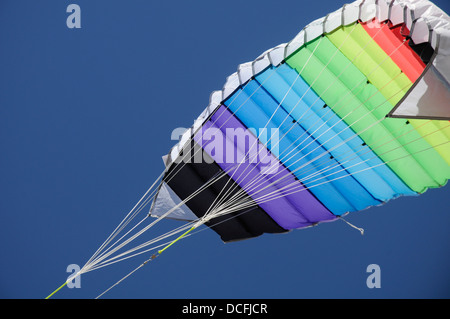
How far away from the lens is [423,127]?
20.3 ft

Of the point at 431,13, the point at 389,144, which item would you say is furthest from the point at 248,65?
the point at 431,13

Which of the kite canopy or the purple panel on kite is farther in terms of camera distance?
the purple panel on kite

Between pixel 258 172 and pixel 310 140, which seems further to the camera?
pixel 258 172

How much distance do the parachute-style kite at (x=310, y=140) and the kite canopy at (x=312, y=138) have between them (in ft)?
0.03

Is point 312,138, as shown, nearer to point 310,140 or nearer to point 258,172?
point 310,140

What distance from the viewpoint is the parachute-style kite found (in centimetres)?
593

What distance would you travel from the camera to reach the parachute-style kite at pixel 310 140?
5.93 meters

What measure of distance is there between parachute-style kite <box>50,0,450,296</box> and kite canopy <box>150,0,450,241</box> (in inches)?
0.4

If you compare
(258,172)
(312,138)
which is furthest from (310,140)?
(258,172)

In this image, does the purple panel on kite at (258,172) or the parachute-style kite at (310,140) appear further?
the purple panel on kite at (258,172)

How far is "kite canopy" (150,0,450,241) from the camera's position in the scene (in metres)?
5.93

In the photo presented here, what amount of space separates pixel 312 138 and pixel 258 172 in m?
0.71

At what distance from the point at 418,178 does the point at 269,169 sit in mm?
1519

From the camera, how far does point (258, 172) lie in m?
6.99
